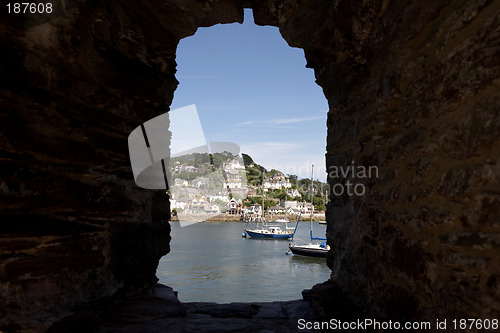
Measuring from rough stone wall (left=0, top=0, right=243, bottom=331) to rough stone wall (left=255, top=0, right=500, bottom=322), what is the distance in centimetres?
149

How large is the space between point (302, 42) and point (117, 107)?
1923 mm

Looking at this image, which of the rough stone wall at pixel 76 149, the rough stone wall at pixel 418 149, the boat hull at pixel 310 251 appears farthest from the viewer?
the boat hull at pixel 310 251

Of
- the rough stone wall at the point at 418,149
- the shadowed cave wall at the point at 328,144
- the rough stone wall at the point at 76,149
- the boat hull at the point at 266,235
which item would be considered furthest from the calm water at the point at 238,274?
the rough stone wall at the point at 418,149

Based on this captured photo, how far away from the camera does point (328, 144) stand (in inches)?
137

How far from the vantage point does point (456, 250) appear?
4.99ft

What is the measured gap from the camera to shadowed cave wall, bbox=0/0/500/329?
4.89 feet

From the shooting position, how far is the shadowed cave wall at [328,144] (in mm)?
1489

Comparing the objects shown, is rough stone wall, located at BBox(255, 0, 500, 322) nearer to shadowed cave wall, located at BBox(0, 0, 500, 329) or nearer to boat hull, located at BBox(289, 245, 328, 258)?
shadowed cave wall, located at BBox(0, 0, 500, 329)

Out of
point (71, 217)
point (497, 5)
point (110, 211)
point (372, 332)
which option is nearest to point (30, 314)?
point (71, 217)

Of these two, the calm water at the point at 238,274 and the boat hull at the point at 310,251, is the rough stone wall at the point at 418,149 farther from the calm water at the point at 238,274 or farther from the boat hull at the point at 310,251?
the boat hull at the point at 310,251

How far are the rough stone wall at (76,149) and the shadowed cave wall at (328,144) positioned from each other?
10 millimetres

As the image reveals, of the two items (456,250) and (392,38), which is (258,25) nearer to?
(392,38)

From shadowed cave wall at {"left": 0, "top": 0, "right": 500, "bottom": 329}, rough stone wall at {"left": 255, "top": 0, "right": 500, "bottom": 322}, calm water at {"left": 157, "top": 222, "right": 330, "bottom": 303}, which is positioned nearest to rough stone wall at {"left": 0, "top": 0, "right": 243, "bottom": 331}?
shadowed cave wall at {"left": 0, "top": 0, "right": 500, "bottom": 329}

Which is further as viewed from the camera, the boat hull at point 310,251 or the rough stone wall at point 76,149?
the boat hull at point 310,251
